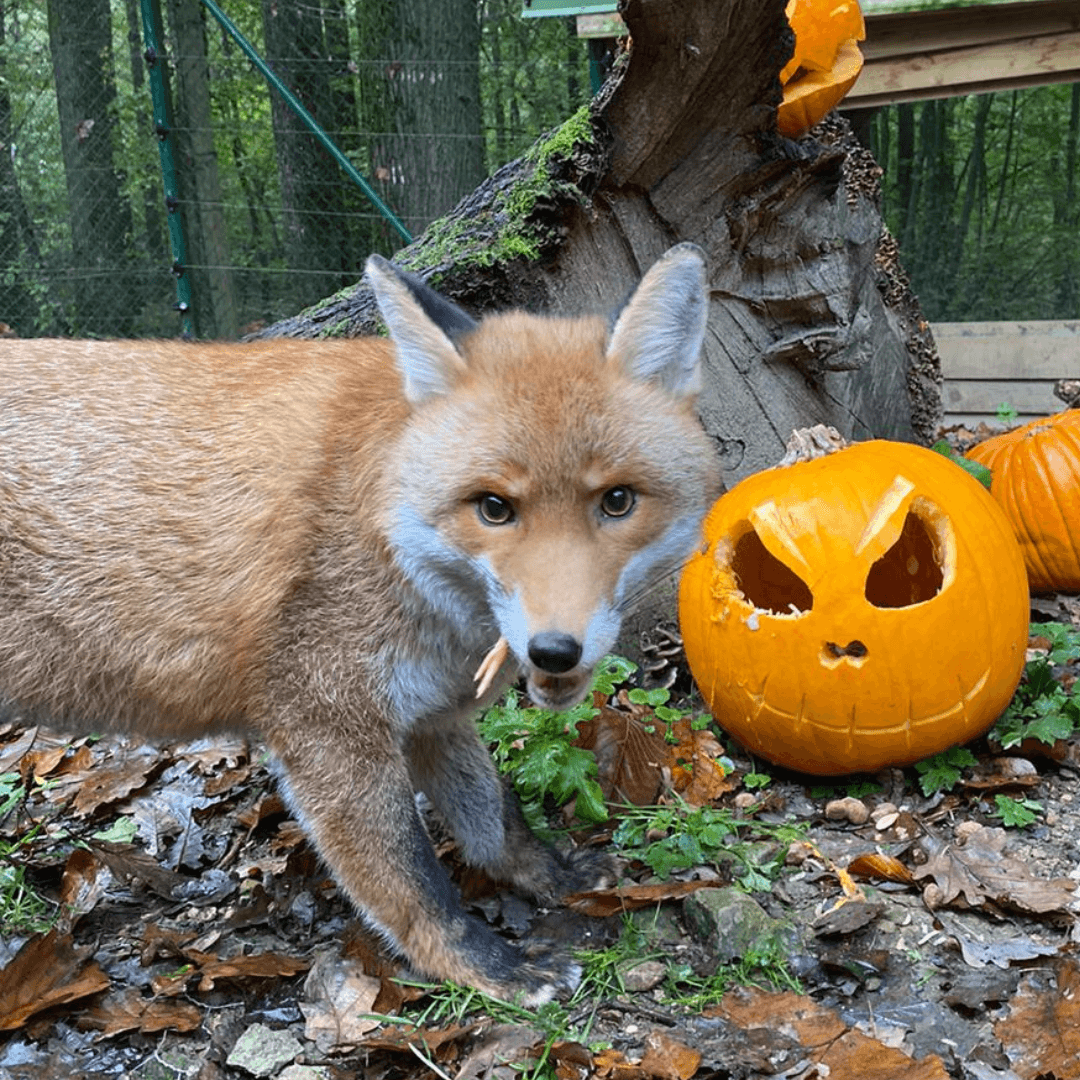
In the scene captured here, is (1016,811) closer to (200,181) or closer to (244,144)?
(200,181)

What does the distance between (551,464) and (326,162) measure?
8373mm

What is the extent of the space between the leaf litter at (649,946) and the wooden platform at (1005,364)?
495cm

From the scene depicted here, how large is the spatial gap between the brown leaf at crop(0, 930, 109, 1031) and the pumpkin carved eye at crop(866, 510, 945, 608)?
286 centimetres

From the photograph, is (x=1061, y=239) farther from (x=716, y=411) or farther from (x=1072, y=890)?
(x=1072, y=890)

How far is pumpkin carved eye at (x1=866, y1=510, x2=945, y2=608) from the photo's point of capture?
3920 mm

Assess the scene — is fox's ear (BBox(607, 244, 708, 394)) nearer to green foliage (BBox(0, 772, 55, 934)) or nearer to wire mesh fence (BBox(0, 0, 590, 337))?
green foliage (BBox(0, 772, 55, 934))

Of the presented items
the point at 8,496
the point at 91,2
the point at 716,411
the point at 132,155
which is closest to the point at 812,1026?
the point at 8,496

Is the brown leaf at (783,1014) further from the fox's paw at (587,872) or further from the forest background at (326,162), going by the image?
the forest background at (326,162)

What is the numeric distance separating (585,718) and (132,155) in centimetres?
920

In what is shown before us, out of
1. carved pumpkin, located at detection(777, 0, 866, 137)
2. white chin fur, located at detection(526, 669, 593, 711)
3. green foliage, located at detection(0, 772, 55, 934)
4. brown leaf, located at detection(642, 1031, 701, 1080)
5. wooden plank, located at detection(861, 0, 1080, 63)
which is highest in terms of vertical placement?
wooden plank, located at detection(861, 0, 1080, 63)

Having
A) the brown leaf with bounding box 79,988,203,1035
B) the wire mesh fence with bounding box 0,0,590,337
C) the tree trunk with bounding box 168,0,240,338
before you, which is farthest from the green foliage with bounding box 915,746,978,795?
the tree trunk with bounding box 168,0,240,338

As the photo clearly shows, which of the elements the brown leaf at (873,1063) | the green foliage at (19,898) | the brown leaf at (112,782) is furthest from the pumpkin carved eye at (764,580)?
the green foliage at (19,898)

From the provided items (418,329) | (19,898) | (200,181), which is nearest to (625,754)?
(418,329)

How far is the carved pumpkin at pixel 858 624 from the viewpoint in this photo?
343 cm
